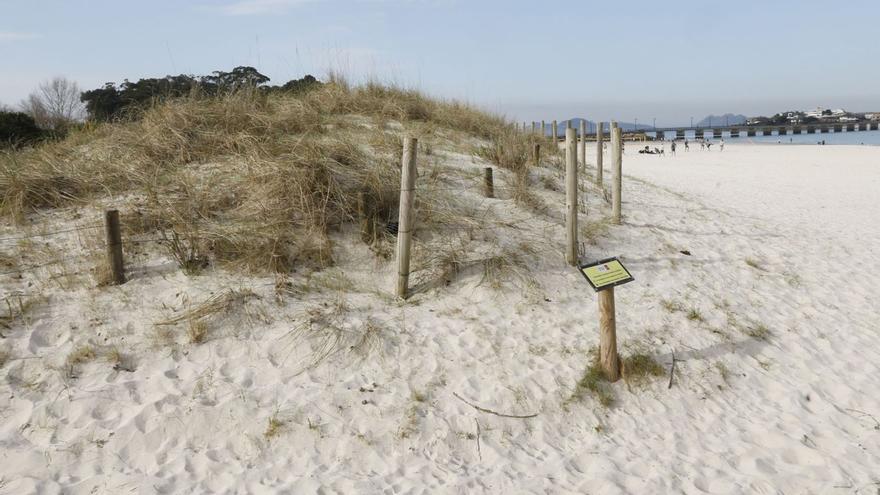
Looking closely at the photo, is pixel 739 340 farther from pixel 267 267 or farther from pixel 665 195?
pixel 665 195

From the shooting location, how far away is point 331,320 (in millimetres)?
4645

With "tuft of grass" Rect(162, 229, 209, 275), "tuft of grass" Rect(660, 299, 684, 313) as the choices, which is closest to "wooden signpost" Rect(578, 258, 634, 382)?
"tuft of grass" Rect(660, 299, 684, 313)

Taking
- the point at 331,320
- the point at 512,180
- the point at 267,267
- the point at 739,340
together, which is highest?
the point at 512,180

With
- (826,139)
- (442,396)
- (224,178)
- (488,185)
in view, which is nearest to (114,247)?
(224,178)

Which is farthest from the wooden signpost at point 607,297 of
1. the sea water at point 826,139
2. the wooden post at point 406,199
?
the sea water at point 826,139

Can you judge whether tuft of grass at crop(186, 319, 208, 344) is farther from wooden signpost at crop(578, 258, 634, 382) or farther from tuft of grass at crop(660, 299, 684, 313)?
tuft of grass at crop(660, 299, 684, 313)

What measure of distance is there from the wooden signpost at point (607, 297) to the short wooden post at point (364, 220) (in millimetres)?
2653

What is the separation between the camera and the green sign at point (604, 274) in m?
4.06

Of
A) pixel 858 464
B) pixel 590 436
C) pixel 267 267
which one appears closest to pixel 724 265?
pixel 858 464

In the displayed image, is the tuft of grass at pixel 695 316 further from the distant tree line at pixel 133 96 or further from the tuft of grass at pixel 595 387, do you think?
the distant tree line at pixel 133 96

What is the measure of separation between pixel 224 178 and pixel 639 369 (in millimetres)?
5085

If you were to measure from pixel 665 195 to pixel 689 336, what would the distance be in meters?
6.82

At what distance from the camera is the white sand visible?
3.34 meters

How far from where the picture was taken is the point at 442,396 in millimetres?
4051
